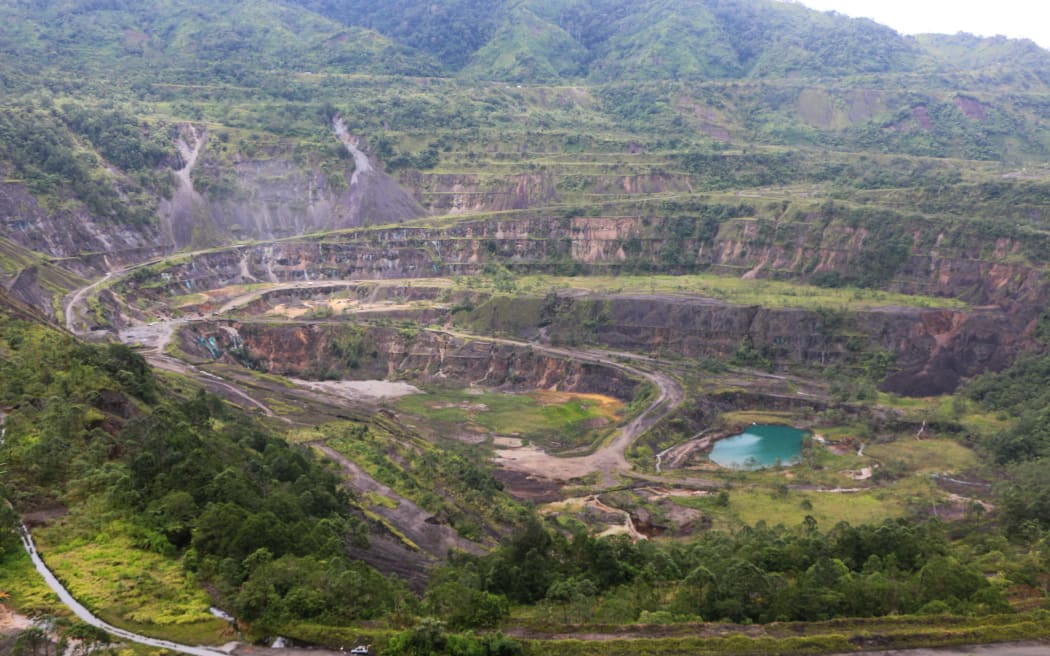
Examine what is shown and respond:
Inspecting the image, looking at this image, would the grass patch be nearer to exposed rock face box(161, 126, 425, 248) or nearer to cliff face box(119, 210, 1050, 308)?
cliff face box(119, 210, 1050, 308)

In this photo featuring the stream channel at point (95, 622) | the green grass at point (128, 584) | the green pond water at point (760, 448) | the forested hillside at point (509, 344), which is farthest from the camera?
the green pond water at point (760, 448)

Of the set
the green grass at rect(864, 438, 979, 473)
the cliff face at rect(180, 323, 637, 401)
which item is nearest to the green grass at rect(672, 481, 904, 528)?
the green grass at rect(864, 438, 979, 473)

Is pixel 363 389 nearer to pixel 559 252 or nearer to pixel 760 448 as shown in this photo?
pixel 760 448

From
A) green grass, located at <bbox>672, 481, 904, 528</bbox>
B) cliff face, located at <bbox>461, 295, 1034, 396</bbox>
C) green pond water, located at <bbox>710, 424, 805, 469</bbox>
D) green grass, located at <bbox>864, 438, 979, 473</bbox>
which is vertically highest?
cliff face, located at <bbox>461, 295, 1034, 396</bbox>

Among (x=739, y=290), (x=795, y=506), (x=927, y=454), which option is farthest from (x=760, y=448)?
(x=739, y=290)

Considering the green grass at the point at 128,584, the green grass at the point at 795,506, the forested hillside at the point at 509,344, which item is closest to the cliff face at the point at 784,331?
the forested hillside at the point at 509,344

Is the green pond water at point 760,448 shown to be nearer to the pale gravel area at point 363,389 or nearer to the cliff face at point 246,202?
the pale gravel area at point 363,389
